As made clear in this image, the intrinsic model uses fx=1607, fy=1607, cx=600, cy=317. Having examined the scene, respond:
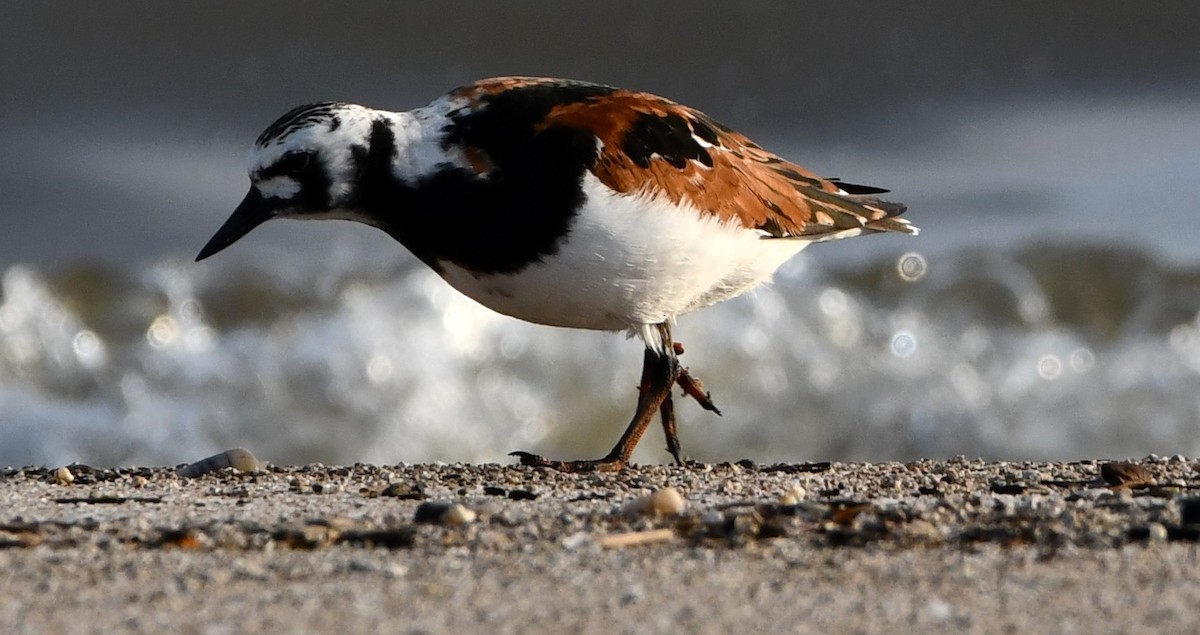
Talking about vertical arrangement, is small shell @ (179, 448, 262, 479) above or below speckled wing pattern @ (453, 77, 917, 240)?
below

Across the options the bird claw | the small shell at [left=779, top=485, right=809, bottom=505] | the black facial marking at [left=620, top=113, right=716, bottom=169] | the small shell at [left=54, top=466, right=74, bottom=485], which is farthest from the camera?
the bird claw

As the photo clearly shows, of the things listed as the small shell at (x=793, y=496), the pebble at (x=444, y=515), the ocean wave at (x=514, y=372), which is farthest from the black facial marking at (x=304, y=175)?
the ocean wave at (x=514, y=372)

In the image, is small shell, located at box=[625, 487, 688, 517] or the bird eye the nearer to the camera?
small shell, located at box=[625, 487, 688, 517]

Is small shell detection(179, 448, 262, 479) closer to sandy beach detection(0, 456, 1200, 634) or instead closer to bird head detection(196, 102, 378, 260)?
sandy beach detection(0, 456, 1200, 634)

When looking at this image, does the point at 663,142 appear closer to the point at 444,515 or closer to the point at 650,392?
the point at 650,392

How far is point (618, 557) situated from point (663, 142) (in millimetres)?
2185

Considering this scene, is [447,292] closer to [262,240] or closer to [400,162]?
[262,240]

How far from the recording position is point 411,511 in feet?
13.5

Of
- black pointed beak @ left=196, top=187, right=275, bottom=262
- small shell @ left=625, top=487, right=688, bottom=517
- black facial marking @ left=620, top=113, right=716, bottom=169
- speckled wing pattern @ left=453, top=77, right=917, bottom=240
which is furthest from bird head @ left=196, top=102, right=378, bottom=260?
small shell @ left=625, top=487, right=688, bottom=517

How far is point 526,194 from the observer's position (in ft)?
15.8

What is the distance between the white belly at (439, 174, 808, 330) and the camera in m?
4.86

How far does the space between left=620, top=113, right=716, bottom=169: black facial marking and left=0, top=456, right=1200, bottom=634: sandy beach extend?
3.53ft

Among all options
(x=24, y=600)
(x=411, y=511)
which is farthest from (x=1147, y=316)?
(x=24, y=600)

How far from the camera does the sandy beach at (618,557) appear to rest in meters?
2.80
